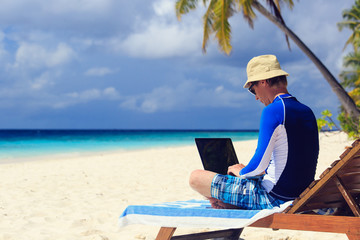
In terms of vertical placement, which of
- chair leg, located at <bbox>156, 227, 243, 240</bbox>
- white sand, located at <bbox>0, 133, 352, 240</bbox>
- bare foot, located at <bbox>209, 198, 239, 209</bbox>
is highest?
bare foot, located at <bbox>209, 198, 239, 209</bbox>

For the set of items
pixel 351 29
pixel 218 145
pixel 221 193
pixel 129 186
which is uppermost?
pixel 351 29

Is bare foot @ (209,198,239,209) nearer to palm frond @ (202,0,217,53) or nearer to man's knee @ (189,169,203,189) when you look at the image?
man's knee @ (189,169,203,189)

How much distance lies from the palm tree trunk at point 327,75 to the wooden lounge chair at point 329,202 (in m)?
11.1

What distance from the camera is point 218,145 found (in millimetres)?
3068

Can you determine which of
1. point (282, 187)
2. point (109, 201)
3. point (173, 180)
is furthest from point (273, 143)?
point (173, 180)

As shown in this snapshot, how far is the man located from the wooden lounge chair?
0.43 feet

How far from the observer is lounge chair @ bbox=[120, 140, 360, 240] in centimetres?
239

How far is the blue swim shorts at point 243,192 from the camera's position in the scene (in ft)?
8.64

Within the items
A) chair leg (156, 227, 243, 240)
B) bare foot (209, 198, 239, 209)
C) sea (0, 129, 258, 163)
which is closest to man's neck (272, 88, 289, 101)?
bare foot (209, 198, 239, 209)

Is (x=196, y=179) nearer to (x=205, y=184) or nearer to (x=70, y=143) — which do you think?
(x=205, y=184)

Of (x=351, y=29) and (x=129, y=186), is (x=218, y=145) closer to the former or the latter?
(x=129, y=186)

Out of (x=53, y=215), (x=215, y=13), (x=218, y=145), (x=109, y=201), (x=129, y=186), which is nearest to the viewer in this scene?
(x=218, y=145)

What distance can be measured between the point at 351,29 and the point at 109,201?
87.2ft

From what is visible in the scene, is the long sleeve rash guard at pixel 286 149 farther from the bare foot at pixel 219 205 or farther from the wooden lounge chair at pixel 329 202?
the bare foot at pixel 219 205
